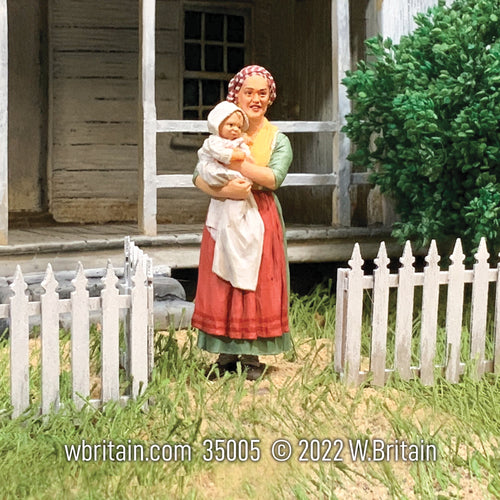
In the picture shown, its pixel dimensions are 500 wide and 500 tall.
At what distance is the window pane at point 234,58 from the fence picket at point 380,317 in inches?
223

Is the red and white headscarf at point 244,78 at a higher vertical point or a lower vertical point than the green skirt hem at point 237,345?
higher

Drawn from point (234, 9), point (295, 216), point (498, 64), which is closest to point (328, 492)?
point (498, 64)

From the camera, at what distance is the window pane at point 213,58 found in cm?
1059

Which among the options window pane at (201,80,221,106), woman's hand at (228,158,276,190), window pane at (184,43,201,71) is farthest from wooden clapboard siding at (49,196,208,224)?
woman's hand at (228,158,276,190)

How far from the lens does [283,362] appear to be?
20.5 feet

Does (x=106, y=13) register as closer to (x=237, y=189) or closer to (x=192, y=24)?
(x=192, y=24)

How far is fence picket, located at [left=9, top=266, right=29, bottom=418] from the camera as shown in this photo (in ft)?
15.1

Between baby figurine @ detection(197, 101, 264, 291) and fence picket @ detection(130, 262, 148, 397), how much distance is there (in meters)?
0.60

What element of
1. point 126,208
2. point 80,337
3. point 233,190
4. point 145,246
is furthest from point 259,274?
point 126,208

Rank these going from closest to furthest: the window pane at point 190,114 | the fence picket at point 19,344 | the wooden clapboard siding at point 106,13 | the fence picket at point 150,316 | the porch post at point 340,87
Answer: the fence picket at point 19,344 → the fence picket at point 150,316 → the porch post at point 340,87 → the wooden clapboard siding at point 106,13 → the window pane at point 190,114

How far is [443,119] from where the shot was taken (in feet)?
21.2

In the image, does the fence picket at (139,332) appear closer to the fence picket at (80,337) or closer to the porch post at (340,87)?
the fence picket at (80,337)

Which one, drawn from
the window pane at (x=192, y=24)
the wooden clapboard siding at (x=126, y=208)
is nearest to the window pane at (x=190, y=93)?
the window pane at (x=192, y=24)

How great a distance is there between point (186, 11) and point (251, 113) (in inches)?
220
